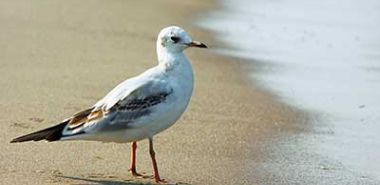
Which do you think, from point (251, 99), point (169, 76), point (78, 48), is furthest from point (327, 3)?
point (169, 76)

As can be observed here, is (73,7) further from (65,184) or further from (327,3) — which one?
(65,184)

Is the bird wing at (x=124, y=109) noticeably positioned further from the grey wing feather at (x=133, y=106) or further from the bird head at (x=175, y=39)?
the bird head at (x=175, y=39)

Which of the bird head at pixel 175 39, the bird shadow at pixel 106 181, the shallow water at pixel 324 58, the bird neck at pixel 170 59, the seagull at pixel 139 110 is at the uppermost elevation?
the bird head at pixel 175 39

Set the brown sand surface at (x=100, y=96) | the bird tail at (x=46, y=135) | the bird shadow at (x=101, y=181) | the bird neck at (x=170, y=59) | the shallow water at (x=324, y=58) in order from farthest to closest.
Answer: the shallow water at (x=324, y=58)
the brown sand surface at (x=100, y=96)
the bird neck at (x=170, y=59)
the bird shadow at (x=101, y=181)
the bird tail at (x=46, y=135)

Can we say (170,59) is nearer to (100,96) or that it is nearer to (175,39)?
(175,39)

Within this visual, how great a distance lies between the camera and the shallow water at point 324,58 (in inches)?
277

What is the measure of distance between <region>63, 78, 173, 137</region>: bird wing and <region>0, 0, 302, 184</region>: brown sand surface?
1.04ft

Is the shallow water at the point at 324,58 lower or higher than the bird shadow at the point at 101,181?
lower

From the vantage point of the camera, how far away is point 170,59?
18.5ft

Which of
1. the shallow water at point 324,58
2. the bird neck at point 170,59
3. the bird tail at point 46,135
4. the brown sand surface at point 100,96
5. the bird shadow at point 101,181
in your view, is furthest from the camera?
the shallow water at point 324,58

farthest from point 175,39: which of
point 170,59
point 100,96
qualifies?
point 100,96

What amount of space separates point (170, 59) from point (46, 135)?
0.89 m

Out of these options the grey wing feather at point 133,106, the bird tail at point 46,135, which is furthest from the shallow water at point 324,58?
the bird tail at point 46,135

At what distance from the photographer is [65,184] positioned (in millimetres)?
5301
